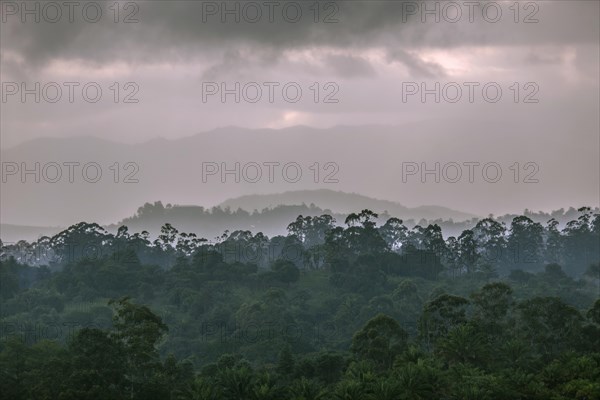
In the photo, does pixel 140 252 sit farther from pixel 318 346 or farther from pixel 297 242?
pixel 318 346

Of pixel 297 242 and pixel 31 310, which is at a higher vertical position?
pixel 297 242

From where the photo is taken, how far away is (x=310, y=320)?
110 metres

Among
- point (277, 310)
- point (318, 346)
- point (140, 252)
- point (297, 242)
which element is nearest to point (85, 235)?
point (140, 252)

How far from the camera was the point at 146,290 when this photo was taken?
122 m

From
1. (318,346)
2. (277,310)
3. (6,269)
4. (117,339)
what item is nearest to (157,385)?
(117,339)

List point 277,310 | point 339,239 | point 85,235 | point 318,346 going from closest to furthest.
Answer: point 318,346
point 277,310
point 339,239
point 85,235

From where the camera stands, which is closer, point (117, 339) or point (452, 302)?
point (117, 339)

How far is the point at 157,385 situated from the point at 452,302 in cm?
2994

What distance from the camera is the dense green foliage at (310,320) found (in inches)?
2137

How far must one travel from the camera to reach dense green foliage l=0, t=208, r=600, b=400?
54281 mm

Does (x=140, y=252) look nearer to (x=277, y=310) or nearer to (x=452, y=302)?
(x=277, y=310)

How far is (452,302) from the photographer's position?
7300 cm

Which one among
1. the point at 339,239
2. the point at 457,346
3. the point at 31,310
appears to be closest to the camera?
the point at 457,346

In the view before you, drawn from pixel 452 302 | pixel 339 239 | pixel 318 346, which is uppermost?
pixel 339 239
